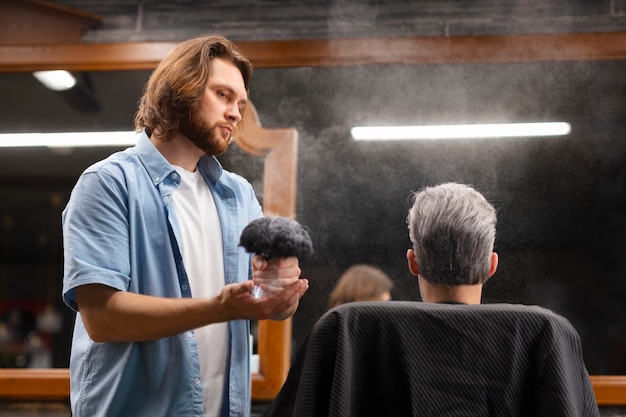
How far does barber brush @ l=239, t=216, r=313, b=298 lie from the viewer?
1421 mm

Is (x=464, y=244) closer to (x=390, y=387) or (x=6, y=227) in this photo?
(x=390, y=387)

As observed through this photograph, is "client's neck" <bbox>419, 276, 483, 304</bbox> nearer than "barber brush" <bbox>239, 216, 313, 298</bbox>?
No

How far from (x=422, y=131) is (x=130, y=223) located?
1359mm

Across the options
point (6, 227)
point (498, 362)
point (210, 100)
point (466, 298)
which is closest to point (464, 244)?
point (466, 298)

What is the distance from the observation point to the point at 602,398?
229 centimetres

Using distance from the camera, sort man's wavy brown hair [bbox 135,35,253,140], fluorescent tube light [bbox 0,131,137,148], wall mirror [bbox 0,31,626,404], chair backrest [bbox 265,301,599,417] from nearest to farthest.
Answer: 1. chair backrest [bbox 265,301,599,417]
2. man's wavy brown hair [bbox 135,35,253,140]
3. wall mirror [bbox 0,31,626,404]
4. fluorescent tube light [bbox 0,131,137,148]

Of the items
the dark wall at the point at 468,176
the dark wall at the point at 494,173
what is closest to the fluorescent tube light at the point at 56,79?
the dark wall at the point at 468,176

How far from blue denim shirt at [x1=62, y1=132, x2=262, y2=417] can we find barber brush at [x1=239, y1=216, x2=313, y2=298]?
241mm

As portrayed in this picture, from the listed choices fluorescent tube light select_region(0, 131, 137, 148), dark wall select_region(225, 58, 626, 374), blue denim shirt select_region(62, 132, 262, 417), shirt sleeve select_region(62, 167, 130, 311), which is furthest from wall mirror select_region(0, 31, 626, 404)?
shirt sleeve select_region(62, 167, 130, 311)

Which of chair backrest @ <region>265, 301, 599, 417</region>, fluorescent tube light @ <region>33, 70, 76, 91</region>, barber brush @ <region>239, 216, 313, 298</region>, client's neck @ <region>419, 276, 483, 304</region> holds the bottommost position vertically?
chair backrest @ <region>265, 301, 599, 417</region>

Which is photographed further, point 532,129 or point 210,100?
point 532,129

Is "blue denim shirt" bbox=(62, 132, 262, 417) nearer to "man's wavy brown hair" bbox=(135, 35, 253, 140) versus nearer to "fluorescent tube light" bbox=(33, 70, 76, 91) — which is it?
→ "man's wavy brown hair" bbox=(135, 35, 253, 140)

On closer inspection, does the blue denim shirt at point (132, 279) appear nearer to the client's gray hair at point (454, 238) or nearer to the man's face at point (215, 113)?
the man's face at point (215, 113)

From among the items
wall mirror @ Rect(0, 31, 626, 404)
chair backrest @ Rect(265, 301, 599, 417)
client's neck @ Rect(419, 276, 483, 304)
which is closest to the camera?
chair backrest @ Rect(265, 301, 599, 417)
